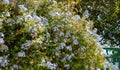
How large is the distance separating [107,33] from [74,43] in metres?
2.61

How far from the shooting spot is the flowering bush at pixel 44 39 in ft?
11.5

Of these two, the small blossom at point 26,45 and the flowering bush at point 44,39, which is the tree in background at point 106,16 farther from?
the small blossom at point 26,45

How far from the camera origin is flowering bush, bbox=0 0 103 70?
3.49m

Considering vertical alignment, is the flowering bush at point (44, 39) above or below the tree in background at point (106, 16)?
below

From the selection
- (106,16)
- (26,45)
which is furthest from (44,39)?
(106,16)

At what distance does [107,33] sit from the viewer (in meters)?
6.40

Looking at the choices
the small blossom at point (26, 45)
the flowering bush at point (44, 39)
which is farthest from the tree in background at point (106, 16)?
the small blossom at point (26, 45)

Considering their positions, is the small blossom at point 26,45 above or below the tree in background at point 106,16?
below

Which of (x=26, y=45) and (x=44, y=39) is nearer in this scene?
(x=26, y=45)

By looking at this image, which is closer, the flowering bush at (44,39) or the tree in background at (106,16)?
the flowering bush at (44,39)

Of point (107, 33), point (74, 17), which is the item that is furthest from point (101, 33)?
point (74, 17)

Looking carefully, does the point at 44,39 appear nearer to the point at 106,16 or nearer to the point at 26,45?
the point at 26,45

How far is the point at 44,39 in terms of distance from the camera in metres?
3.65

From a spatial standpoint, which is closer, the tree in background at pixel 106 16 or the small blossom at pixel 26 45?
the small blossom at pixel 26 45
